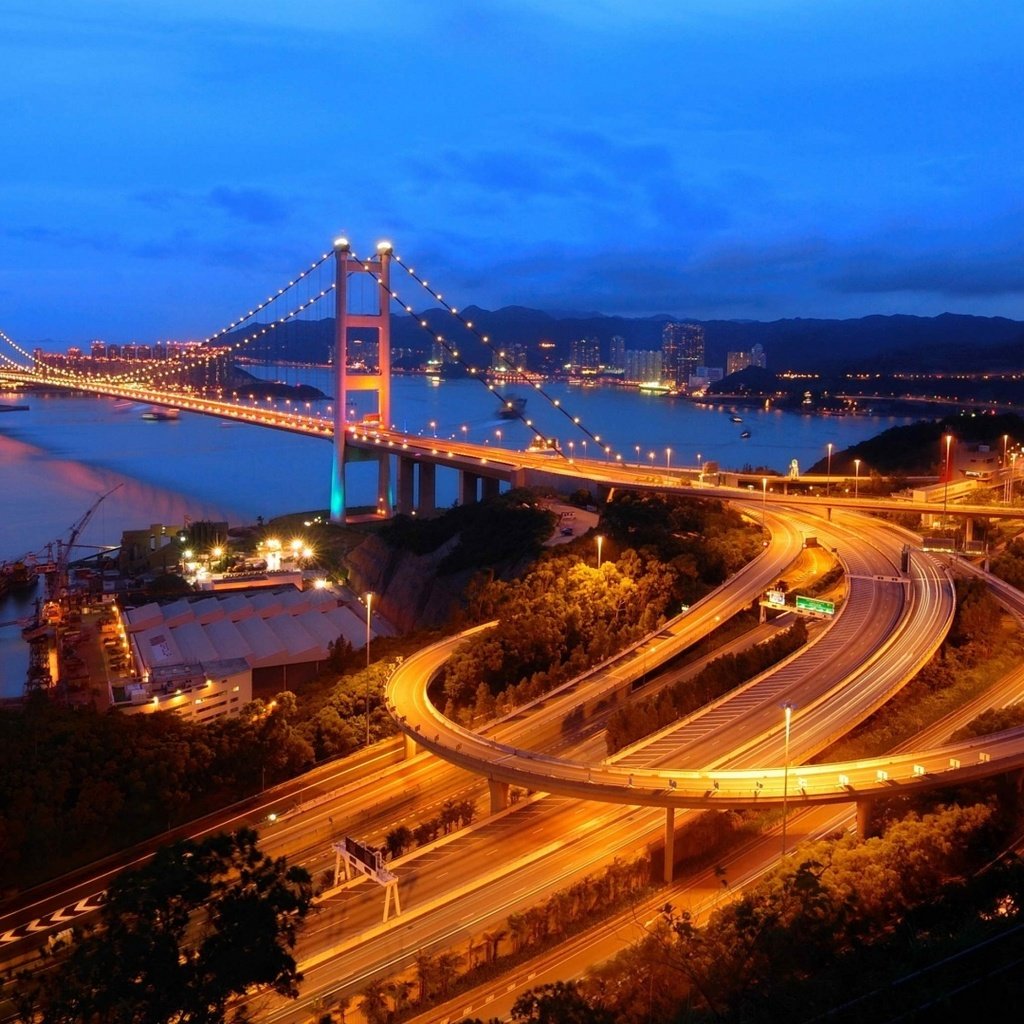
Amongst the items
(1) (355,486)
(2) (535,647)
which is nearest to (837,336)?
(1) (355,486)

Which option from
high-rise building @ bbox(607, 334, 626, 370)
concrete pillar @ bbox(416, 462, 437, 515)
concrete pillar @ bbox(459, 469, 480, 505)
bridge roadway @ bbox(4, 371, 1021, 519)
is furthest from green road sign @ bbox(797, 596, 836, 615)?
high-rise building @ bbox(607, 334, 626, 370)

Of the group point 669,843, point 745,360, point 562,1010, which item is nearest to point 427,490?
point 669,843

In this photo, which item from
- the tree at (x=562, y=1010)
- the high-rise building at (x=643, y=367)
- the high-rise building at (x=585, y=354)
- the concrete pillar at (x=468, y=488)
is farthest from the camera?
the high-rise building at (x=585, y=354)

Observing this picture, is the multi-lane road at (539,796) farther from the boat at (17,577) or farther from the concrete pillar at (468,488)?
the boat at (17,577)

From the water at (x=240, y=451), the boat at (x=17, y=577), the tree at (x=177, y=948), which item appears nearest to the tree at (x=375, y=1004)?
the tree at (x=177, y=948)

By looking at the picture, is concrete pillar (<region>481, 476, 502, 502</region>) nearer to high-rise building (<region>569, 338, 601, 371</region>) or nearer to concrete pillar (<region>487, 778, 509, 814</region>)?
concrete pillar (<region>487, 778, 509, 814</region>)

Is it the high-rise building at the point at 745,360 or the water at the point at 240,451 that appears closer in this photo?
the water at the point at 240,451

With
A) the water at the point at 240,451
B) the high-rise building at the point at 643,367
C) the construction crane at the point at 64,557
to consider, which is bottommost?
the construction crane at the point at 64,557

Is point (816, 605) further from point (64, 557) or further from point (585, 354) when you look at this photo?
point (585, 354)
